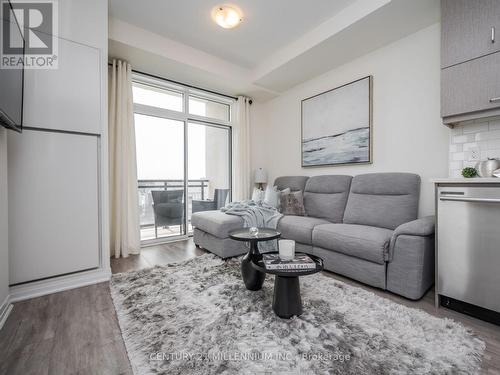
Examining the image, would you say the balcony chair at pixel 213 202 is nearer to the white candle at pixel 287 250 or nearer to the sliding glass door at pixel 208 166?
the sliding glass door at pixel 208 166

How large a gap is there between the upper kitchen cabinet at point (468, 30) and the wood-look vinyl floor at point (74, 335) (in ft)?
6.33

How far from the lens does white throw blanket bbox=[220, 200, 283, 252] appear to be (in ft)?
9.50

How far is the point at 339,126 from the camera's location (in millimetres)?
3281

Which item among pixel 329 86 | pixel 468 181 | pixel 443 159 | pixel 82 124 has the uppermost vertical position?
pixel 329 86

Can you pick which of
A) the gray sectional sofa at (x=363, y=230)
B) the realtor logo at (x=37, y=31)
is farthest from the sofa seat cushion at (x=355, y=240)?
the realtor logo at (x=37, y=31)

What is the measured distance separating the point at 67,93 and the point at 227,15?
1766 millimetres

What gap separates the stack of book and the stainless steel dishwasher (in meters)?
1.02

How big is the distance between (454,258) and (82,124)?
3.24m

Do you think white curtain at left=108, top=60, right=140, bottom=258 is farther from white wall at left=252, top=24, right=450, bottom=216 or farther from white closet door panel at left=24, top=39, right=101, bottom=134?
white wall at left=252, top=24, right=450, bottom=216

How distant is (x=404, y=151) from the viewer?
2682 millimetres

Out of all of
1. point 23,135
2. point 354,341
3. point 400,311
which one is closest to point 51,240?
point 23,135

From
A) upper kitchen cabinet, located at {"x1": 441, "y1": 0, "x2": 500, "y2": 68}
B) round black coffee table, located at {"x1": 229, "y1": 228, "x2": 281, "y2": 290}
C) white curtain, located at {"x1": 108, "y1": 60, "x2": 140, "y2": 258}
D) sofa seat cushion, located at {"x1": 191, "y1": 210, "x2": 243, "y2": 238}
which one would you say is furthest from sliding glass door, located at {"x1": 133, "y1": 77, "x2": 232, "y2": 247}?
upper kitchen cabinet, located at {"x1": 441, "y1": 0, "x2": 500, "y2": 68}

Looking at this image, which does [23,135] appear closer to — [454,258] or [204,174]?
[204,174]

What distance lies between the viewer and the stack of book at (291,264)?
1.47 m
